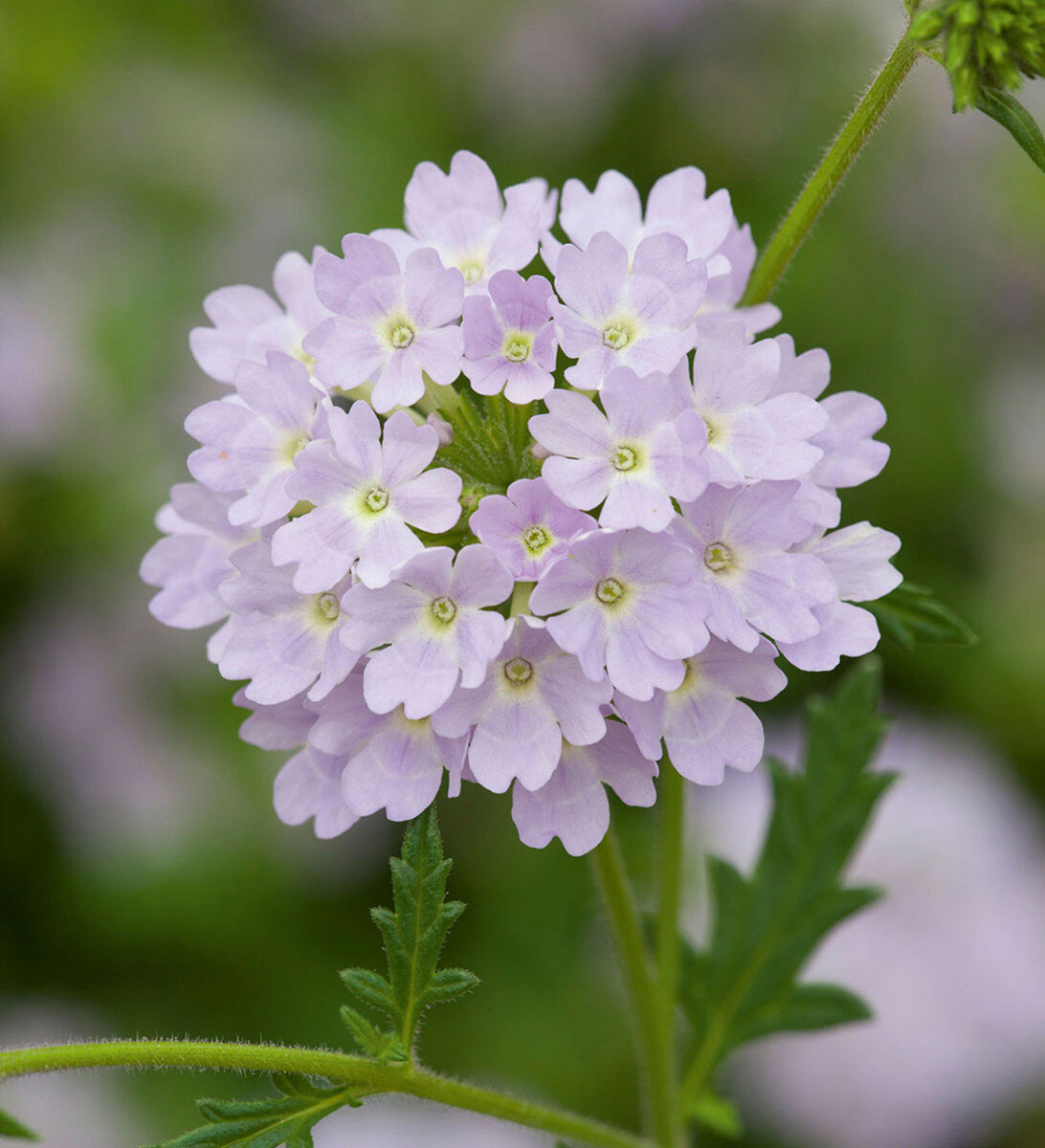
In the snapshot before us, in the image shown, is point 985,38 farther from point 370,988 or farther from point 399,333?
point 370,988

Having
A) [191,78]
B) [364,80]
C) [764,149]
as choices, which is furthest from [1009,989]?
[191,78]

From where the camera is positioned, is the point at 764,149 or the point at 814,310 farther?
the point at 764,149

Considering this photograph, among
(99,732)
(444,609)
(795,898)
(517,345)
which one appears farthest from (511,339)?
(99,732)

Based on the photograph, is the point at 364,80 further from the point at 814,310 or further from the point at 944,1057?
the point at 944,1057

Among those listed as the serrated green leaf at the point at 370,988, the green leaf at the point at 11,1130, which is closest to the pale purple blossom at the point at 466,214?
the serrated green leaf at the point at 370,988

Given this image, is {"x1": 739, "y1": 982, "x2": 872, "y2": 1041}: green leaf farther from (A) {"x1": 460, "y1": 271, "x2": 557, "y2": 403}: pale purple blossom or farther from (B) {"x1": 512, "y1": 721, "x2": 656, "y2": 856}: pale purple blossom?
(A) {"x1": 460, "y1": 271, "x2": 557, "y2": 403}: pale purple blossom

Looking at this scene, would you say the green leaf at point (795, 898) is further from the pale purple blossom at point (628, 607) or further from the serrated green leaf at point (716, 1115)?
the pale purple blossom at point (628, 607)
